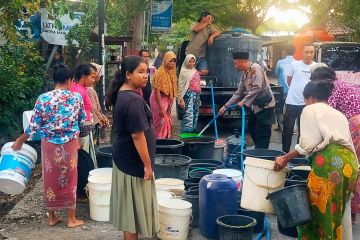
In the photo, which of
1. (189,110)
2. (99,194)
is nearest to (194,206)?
(99,194)

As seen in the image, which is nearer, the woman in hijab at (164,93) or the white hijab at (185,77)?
the woman in hijab at (164,93)

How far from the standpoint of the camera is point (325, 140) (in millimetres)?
3742

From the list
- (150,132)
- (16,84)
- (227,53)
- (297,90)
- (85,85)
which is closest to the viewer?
(150,132)

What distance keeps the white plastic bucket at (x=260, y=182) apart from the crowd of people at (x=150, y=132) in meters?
0.18

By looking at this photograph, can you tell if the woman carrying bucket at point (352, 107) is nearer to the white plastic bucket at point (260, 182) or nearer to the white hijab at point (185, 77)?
the white plastic bucket at point (260, 182)

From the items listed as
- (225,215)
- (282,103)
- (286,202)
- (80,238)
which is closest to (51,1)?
(80,238)

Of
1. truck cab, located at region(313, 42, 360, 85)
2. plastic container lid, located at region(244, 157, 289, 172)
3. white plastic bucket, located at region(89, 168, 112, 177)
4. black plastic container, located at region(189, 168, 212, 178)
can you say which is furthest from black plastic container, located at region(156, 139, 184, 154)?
truck cab, located at region(313, 42, 360, 85)

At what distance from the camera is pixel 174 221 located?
485 cm

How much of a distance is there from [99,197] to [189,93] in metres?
4.38

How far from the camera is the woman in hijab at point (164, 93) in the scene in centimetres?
812

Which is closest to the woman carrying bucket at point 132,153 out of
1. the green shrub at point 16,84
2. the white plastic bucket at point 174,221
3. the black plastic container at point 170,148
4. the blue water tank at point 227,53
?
the white plastic bucket at point 174,221

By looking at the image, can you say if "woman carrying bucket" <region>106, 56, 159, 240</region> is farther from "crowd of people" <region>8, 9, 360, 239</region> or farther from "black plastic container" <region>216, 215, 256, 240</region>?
"black plastic container" <region>216, 215, 256, 240</region>

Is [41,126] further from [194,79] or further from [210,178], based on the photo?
[194,79]

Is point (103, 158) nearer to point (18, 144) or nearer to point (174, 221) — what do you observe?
point (18, 144)
